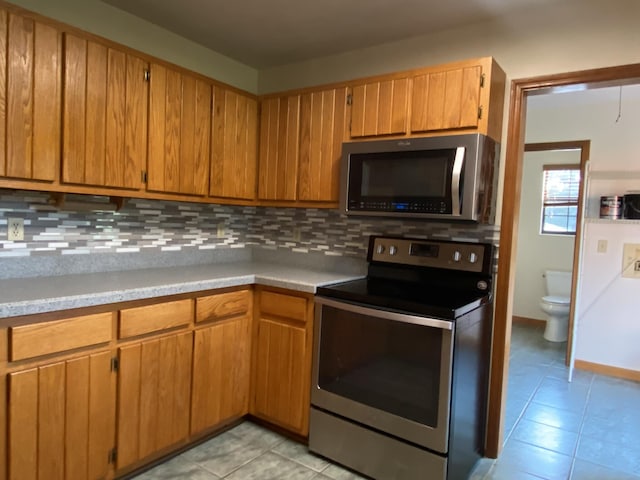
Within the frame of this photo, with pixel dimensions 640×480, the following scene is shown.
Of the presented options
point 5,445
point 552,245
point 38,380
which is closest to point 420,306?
point 38,380

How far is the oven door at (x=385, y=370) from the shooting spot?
1772 mm

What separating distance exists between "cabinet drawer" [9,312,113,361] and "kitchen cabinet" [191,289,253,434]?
1.60ft

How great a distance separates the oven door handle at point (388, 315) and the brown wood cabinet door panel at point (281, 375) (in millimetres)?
267

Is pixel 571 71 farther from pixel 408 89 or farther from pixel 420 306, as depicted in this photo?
pixel 420 306

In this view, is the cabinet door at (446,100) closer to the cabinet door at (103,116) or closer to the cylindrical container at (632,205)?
the cabinet door at (103,116)

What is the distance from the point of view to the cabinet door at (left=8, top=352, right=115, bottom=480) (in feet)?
4.93

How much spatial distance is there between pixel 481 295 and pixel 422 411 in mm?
667

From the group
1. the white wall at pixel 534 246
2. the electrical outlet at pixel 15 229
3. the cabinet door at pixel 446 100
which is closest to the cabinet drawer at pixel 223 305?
the electrical outlet at pixel 15 229

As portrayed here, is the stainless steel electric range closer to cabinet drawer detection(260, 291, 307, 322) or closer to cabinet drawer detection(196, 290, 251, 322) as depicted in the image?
cabinet drawer detection(260, 291, 307, 322)

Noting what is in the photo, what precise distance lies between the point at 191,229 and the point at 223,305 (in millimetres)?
760

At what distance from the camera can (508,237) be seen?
7.11ft

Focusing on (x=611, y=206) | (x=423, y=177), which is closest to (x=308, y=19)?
(x=423, y=177)

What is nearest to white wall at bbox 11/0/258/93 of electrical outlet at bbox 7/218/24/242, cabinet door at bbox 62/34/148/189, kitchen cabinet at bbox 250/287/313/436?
cabinet door at bbox 62/34/148/189

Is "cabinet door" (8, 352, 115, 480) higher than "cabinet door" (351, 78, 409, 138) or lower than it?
lower
